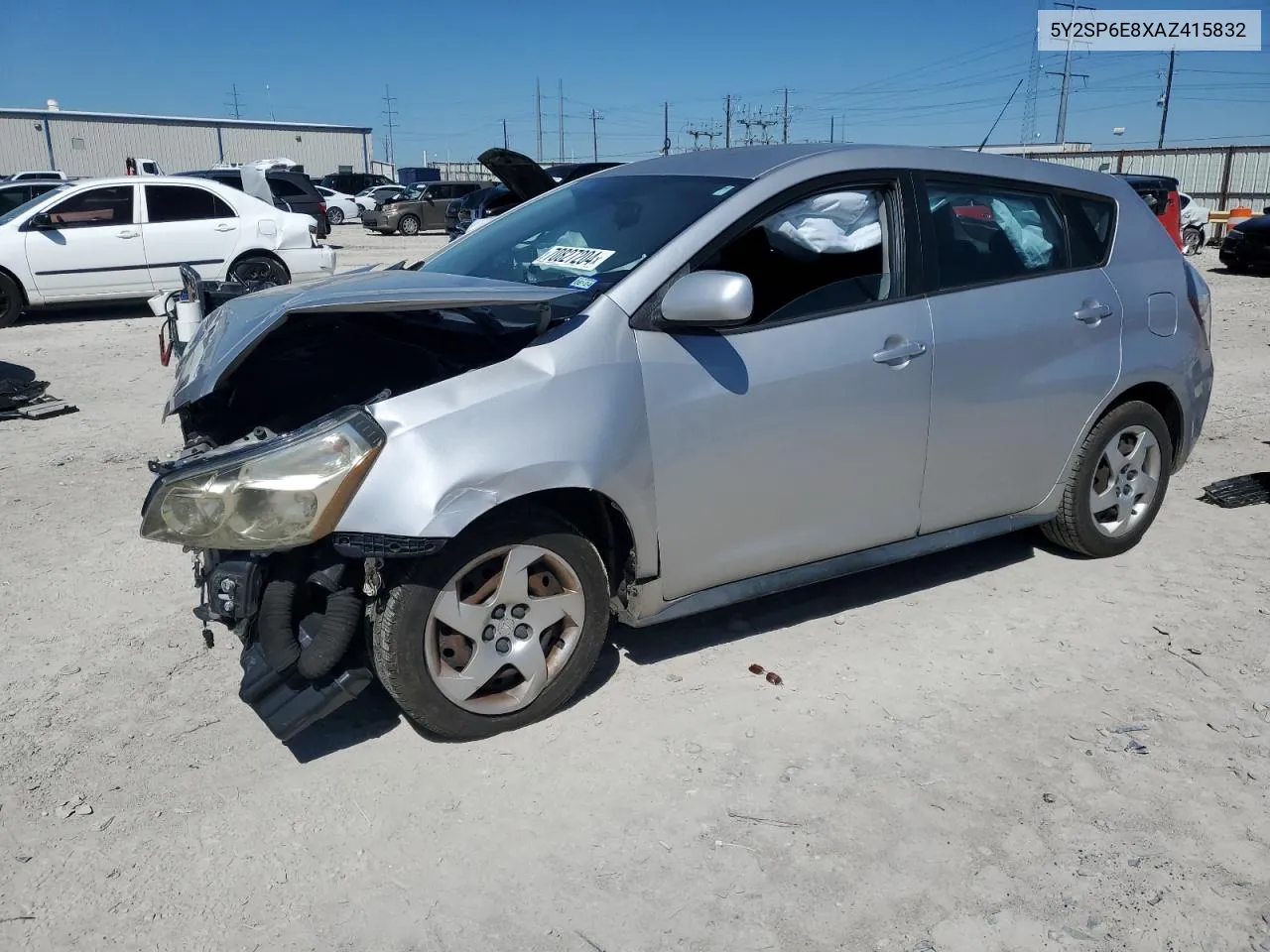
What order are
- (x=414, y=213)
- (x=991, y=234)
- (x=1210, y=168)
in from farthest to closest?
1. (x=414, y=213)
2. (x=1210, y=168)
3. (x=991, y=234)

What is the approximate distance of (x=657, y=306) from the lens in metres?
3.30

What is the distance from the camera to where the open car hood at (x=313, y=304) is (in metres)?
2.96

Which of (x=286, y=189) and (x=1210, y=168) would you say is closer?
(x=286, y=189)

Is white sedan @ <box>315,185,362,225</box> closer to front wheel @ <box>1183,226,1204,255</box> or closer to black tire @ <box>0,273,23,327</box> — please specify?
black tire @ <box>0,273,23,327</box>

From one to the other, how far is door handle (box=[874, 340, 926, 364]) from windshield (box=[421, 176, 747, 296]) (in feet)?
2.58

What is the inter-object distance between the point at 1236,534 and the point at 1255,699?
186cm

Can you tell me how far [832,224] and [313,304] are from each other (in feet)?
6.30

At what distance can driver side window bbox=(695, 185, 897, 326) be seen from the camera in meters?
3.56

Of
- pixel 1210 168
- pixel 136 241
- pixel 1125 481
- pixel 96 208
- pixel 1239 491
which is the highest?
pixel 1210 168

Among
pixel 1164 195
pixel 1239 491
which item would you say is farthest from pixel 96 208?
pixel 1164 195

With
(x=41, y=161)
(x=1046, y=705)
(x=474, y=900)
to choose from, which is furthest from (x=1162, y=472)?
(x=41, y=161)

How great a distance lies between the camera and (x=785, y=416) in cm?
347

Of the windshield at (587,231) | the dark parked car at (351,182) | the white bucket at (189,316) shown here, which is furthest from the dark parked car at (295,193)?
the dark parked car at (351,182)

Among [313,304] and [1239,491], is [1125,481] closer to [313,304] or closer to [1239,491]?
[1239,491]
